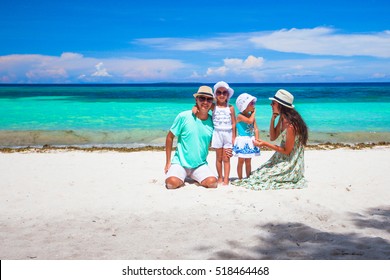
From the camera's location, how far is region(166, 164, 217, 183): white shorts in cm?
634

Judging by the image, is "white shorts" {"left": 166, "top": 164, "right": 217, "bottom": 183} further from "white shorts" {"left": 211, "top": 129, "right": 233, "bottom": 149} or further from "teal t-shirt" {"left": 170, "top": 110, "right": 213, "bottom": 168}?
"white shorts" {"left": 211, "top": 129, "right": 233, "bottom": 149}

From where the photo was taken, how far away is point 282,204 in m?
5.43

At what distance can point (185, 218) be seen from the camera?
4.93 metres

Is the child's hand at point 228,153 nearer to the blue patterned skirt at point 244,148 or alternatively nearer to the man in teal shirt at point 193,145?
the blue patterned skirt at point 244,148

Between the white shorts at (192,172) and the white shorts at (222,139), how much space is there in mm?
414

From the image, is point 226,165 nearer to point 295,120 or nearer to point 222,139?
point 222,139

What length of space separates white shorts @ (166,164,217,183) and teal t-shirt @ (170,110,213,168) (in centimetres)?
9

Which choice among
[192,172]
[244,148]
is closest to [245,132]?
[244,148]

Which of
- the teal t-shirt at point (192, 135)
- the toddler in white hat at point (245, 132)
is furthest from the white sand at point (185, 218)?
the toddler in white hat at point (245, 132)

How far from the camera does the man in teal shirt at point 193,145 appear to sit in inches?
246

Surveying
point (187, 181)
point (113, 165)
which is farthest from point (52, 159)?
point (187, 181)

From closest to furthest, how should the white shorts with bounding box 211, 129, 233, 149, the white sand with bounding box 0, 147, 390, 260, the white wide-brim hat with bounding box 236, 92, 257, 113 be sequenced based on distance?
the white sand with bounding box 0, 147, 390, 260 < the white wide-brim hat with bounding box 236, 92, 257, 113 < the white shorts with bounding box 211, 129, 233, 149

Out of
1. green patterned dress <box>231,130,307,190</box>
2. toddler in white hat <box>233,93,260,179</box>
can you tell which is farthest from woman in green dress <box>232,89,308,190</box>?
toddler in white hat <box>233,93,260,179</box>

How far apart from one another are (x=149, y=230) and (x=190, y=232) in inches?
18.3
